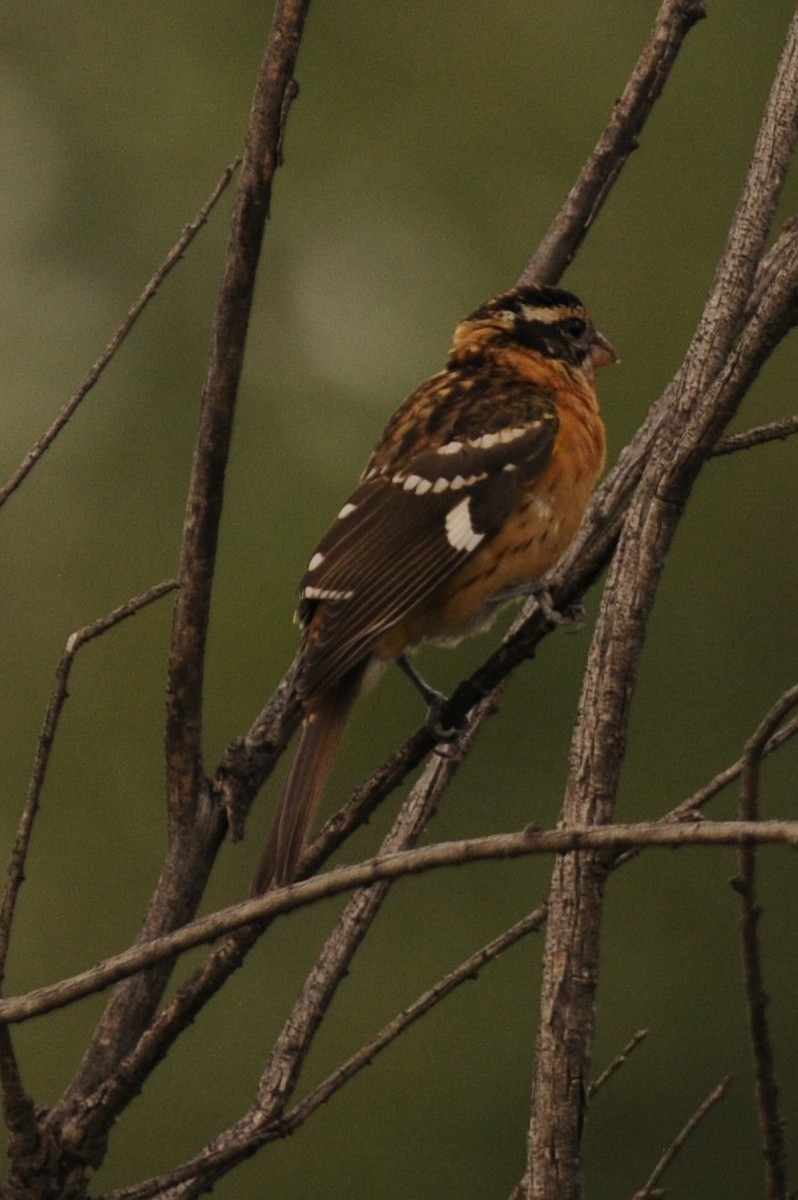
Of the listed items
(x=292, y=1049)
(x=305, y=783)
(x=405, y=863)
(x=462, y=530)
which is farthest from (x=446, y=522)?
(x=405, y=863)

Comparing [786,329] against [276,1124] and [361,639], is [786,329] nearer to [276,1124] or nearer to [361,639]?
[276,1124]

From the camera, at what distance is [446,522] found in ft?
15.1

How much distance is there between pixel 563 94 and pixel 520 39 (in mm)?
804

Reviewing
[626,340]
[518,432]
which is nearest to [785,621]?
[626,340]

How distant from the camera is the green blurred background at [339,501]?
923 centimetres

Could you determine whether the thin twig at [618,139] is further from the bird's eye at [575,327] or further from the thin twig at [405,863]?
the thin twig at [405,863]

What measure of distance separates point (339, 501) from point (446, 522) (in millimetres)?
5734

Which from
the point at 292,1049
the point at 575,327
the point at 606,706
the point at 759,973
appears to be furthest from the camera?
the point at 575,327

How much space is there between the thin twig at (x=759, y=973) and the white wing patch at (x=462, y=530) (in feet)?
7.02

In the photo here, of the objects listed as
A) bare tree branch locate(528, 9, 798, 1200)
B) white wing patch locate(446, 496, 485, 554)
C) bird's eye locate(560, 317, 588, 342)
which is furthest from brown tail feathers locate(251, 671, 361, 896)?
bird's eye locate(560, 317, 588, 342)

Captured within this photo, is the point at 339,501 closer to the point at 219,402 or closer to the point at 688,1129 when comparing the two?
the point at 219,402

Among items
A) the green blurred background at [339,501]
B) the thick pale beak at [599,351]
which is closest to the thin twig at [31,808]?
the thick pale beak at [599,351]

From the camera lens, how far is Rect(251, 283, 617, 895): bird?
427 cm

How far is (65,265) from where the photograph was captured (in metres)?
14.2
